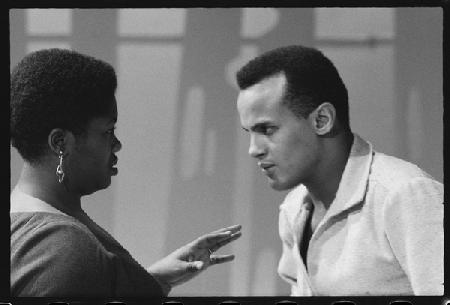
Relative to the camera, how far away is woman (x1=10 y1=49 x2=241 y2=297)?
1.47 metres

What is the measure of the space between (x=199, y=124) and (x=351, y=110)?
40cm

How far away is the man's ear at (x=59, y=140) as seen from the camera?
1.55 metres

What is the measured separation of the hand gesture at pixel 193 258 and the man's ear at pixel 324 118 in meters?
0.34

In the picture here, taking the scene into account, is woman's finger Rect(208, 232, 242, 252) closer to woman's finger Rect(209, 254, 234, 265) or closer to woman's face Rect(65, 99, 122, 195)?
woman's finger Rect(209, 254, 234, 265)

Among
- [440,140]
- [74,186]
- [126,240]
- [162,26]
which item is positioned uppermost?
[162,26]

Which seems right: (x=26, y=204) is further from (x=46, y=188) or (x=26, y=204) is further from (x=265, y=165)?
(x=265, y=165)

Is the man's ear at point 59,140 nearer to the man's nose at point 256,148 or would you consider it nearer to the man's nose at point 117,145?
the man's nose at point 117,145

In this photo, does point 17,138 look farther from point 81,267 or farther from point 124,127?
point 81,267

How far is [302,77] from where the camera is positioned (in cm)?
161

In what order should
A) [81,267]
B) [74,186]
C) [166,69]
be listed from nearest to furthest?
[81,267] < [74,186] < [166,69]

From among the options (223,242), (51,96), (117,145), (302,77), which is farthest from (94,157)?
(302,77)

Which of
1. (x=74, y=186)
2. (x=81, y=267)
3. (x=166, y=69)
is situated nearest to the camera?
(x=81, y=267)
